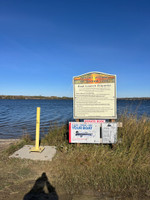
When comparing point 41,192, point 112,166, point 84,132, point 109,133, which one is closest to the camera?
point 41,192

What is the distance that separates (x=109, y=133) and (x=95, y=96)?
125 centimetres

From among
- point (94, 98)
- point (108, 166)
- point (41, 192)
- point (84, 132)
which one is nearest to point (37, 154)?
point (84, 132)

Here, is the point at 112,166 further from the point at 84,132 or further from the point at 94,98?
the point at 94,98

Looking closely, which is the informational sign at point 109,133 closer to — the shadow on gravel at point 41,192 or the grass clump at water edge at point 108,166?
the grass clump at water edge at point 108,166

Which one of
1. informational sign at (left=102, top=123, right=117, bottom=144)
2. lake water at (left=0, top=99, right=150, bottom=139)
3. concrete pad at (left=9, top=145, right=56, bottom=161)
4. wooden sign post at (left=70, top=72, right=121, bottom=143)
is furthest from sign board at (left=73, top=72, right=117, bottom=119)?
lake water at (left=0, top=99, right=150, bottom=139)

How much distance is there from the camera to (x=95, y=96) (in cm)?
532

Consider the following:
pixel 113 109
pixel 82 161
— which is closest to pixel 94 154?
pixel 82 161

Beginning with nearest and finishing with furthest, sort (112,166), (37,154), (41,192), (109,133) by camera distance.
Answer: (41,192) < (112,166) < (37,154) < (109,133)

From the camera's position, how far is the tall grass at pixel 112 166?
3.22 meters

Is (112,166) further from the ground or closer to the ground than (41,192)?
further from the ground

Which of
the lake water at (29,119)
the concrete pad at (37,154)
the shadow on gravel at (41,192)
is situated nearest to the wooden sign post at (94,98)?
the concrete pad at (37,154)

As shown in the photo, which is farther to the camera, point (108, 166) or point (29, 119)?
point (29, 119)

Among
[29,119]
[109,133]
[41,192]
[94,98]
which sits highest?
[94,98]

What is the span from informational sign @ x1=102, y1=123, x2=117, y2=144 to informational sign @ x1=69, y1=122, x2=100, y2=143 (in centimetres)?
19
